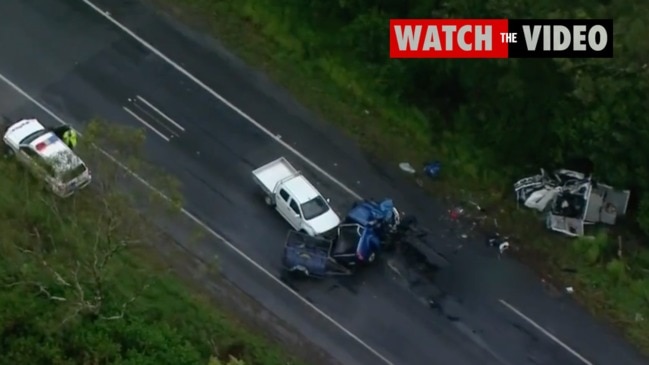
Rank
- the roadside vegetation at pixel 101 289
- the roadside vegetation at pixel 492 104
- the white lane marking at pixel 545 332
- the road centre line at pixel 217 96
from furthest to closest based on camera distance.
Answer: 1. the road centre line at pixel 217 96
2. the roadside vegetation at pixel 492 104
3. the white lane marking at pixel 545 332
4. the roadside vegetation at pixel 101 289

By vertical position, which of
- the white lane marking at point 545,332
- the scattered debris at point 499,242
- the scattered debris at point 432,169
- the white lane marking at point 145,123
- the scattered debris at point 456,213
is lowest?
the white lane marking at point 545,332

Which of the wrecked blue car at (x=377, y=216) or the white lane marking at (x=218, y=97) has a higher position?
the white lane marking at (x=218, y=97)

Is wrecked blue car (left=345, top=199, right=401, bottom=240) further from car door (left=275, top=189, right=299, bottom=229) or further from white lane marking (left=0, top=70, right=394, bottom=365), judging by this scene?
white lane marking (left=0, top=70, right=394, bottom=365)

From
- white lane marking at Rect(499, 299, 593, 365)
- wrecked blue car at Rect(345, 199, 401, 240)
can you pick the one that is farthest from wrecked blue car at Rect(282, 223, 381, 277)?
white lane marking at Rect(499, 299, 593, 365)

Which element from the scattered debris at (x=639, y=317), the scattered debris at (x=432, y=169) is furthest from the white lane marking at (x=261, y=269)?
the scattered debris at (x=639, y=317)

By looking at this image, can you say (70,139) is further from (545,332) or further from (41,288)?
(545,332)

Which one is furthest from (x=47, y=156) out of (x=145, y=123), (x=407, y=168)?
(x=407, y=168)

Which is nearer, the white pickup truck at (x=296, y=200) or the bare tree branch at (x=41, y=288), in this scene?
the bare tree branch at (x=41, y=288)

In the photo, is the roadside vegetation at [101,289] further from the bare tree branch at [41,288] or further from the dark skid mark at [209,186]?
the dark skid mark at [209,186]
